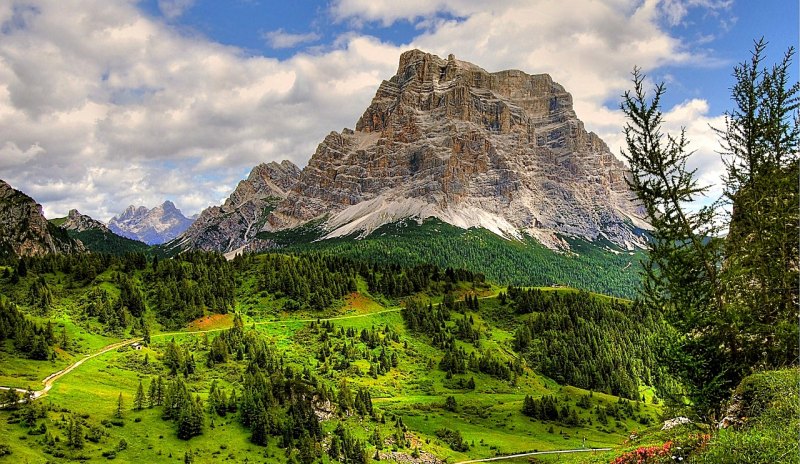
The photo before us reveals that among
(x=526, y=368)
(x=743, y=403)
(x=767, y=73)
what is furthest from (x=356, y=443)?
(x=526, y=368)

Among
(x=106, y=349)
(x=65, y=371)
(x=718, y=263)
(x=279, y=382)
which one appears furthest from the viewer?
(x=106, y=349)

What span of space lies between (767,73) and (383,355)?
472 ft

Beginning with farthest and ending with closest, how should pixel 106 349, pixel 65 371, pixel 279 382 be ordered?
pixel 106 349 → pixel 65 371 → pixel 279 382

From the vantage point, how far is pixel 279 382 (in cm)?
10000

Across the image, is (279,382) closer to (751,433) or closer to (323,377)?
(323,377)

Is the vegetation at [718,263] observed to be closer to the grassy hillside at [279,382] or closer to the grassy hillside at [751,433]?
the grassy hillside at [751,433]

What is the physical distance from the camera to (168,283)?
588 feet

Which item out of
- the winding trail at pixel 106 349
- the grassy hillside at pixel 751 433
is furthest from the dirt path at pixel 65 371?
the grassy hillside at pixel 751 433

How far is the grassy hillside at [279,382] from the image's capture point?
79.0 metres

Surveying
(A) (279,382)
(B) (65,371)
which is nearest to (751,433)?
(A) (279,382)

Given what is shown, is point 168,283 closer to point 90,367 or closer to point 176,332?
point 176,332

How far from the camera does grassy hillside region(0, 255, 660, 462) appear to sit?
79.0m

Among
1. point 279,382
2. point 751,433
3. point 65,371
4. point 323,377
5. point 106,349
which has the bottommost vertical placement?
point 323,377

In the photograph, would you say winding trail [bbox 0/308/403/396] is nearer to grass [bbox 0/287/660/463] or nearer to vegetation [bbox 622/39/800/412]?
grass [bbox 0/287/660/463]
